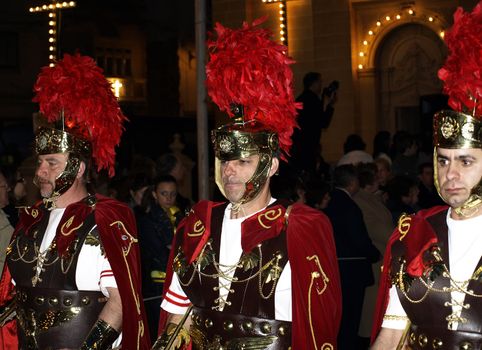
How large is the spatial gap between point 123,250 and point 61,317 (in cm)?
49

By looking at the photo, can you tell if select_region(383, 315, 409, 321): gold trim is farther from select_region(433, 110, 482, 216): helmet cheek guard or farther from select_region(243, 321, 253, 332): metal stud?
select_region(243, 321, 253, 332): metal stud

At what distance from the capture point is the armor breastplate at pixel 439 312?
4.39 m

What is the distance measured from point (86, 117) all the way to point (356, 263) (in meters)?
3.31

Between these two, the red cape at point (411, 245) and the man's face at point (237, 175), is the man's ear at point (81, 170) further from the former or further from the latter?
the red cape at point (411, 245)

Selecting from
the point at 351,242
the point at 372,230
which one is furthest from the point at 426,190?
the point at 351,242

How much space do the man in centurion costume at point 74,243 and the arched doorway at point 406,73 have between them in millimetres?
12544

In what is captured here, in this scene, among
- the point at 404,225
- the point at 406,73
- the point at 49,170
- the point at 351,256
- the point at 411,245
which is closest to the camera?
the point at 411,245

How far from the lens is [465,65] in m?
4.53

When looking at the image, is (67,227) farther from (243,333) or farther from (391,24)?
(391,24)

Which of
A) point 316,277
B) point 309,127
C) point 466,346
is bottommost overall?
point 466,346

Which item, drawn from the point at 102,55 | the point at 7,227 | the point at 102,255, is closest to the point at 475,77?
the point at 102,255

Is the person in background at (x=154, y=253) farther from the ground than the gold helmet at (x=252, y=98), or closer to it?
closer to it

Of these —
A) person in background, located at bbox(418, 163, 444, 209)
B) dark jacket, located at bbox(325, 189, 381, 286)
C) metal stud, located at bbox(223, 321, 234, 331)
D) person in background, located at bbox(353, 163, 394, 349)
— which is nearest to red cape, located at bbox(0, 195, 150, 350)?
metal stud, located at bbox(223, 321, 234, 331)

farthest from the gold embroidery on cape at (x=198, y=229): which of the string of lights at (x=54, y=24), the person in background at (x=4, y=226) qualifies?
the string of lights at (x=54, y=24)
